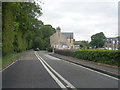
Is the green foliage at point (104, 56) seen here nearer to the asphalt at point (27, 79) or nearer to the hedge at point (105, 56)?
the hedge at point (105, 56)

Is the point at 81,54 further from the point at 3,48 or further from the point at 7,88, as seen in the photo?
the point at 7,88

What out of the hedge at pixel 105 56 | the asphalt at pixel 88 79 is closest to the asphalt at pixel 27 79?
the asphalt at pixel 88 79

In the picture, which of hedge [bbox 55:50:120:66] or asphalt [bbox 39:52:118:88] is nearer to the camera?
asphalt [bbox 39:52:118:88]

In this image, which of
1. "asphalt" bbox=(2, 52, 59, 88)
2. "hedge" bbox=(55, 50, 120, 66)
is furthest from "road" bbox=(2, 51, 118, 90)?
"hedge" bbox=(55, 50, 120, 66)

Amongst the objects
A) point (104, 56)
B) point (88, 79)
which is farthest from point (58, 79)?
point (104, 56)

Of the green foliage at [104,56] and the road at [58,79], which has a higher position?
the green foliage at [104,56]

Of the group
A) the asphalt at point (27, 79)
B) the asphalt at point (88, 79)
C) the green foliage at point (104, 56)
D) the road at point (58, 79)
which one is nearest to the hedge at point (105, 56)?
the green foliage at point (104, 56)

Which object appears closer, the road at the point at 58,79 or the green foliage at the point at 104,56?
the road at the point at 58,79

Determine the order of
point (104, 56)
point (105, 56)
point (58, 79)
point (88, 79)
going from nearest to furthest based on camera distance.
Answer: point (88, 79)
point (58, 79)
point (105, 56)
point (104, 56)

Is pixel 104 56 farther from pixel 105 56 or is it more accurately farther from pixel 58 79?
pixel 58 79

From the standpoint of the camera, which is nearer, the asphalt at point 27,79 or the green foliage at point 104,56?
the asphalt at point 27,79

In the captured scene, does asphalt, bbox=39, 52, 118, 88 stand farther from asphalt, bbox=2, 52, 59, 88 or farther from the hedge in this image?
the hedge

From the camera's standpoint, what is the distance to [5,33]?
21.1 m

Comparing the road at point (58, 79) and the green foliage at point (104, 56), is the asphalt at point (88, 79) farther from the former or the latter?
the green foliage at point (104, 56)
